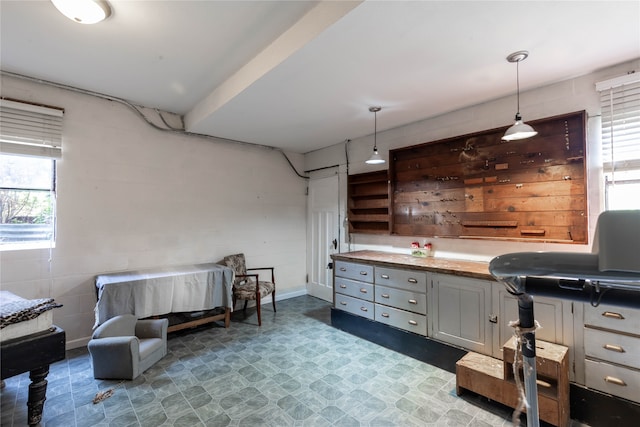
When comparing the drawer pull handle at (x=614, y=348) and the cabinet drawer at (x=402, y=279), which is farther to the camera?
the cabinet drawer at (x=402, y=279)

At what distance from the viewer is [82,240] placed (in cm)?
324

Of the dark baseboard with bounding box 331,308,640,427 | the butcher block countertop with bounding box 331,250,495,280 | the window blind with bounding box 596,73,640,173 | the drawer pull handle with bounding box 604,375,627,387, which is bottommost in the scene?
the dark baseboard with bounding box 331,308,640,427

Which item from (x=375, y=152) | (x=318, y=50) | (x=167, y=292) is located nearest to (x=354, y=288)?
(x=375, y=152)

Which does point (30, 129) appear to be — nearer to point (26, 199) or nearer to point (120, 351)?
point (26, 199)

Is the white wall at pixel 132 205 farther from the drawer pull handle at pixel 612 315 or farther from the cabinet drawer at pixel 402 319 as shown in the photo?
the drawer pull handle at pixel 612 315

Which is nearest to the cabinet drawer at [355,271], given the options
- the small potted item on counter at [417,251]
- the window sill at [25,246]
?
the small potted item on counter at [417,251]

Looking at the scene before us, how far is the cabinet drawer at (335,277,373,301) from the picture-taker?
3.44m

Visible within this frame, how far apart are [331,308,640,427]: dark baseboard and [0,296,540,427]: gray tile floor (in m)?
0.09

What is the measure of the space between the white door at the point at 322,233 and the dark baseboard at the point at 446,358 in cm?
125

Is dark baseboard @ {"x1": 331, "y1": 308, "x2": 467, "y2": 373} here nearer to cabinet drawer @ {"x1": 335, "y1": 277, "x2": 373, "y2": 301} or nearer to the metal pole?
cabinet drawer @ {"x1": 335, "y1": 277, "x2": 373, "y2": 301}

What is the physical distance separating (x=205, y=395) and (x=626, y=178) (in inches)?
152

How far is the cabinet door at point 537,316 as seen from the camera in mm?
2205

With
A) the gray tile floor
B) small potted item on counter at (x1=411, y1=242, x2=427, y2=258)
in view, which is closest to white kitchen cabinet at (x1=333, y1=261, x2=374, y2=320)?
the gray tile floor

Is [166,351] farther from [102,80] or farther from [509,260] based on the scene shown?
[509,260]
